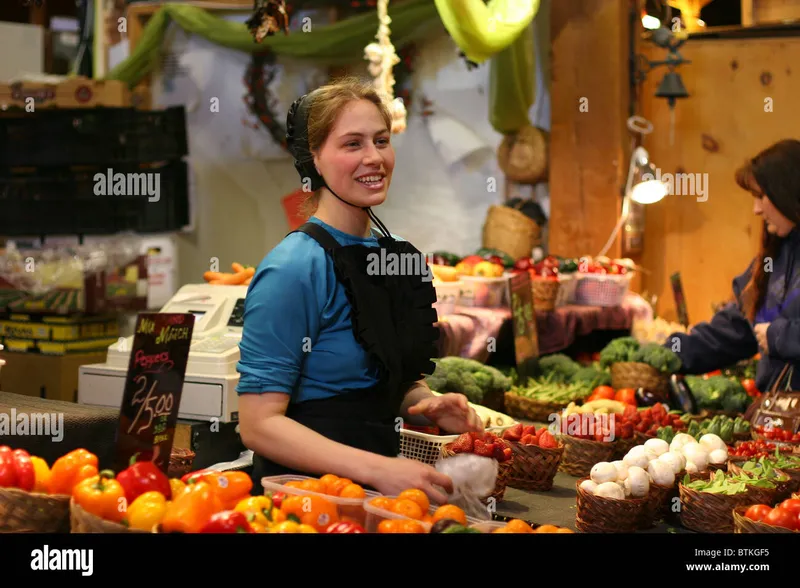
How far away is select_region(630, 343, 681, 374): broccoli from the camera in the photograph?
18.8ft

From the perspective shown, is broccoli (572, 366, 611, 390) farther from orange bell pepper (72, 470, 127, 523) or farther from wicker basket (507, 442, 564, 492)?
orange bell pepper (72, 470, 127, 523)

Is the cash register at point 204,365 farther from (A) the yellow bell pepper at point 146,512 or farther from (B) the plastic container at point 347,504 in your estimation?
(A) the yellow bell pepper at point 146,512

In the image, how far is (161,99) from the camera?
10414 mm

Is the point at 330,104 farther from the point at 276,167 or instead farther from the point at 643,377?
the point at 276,167

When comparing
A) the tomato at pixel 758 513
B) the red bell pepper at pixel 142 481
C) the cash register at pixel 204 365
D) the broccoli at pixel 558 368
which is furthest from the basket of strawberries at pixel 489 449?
the broccoli at pixel 558 368

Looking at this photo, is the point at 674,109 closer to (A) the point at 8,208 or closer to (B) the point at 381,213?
(B) the point at 381,213

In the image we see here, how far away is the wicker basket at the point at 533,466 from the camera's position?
3.89 m

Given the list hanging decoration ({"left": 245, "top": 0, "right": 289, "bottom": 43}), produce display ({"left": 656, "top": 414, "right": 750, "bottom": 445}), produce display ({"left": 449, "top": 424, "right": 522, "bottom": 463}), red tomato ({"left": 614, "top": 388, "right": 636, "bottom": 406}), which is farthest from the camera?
red tomato ({"left": 614, "top": 388, "right": 636, "bottom": 406})

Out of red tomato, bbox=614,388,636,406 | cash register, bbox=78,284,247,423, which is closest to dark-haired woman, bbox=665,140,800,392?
red tomato, bbox=614,388,636,406

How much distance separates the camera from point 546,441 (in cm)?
395

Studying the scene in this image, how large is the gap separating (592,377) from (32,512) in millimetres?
4407

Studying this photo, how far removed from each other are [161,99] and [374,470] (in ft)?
29.4

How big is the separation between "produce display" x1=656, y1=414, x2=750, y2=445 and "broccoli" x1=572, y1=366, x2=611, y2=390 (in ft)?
4.04

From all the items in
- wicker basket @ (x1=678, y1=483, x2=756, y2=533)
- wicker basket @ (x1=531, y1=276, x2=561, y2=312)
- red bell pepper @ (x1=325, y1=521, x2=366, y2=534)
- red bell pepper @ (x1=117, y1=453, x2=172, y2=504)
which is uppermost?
wicker basket @ (x1=531, y1=276, x2=561, y2=312)
